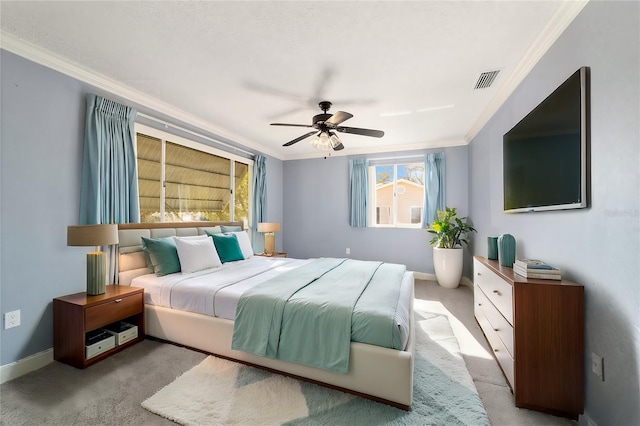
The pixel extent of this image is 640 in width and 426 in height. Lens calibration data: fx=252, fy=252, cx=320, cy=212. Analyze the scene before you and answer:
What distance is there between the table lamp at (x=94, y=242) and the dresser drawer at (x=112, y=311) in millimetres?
191

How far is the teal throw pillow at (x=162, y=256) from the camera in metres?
2.69

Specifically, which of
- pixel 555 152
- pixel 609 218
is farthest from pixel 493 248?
pixel 609 218

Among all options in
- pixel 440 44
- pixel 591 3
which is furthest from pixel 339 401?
pixel 591 3

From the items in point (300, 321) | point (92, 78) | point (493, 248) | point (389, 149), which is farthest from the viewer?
point (389, 149)

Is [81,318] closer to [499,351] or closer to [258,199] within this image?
[258,199]

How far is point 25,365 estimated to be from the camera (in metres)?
1.97

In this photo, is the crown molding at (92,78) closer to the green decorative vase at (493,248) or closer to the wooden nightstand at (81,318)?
the wooden nightstand at (81,318)

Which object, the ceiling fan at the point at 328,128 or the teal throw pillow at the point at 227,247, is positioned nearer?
the ceiling fan at the point at 328,128

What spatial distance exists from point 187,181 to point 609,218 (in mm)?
4184

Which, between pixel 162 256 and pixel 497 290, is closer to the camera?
pixel 497 290

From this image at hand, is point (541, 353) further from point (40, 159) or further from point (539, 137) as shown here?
point (40, 159)

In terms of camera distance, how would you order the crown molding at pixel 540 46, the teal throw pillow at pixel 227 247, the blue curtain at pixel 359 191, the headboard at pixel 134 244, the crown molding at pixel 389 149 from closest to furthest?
the crown molding at pixel 540 46
the headboard at pixel 134 244
the teal throw pillow at pixel 227 247
the crown molding at pixel 389 149
the blue curtain at pixel 359 191

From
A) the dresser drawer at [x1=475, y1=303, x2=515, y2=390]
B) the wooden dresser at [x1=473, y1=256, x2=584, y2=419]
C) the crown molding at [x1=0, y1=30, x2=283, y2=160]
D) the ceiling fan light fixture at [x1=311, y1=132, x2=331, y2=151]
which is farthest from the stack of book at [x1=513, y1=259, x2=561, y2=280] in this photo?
the crown molding at [x1=0, y1=30, x2=283, y2=160]

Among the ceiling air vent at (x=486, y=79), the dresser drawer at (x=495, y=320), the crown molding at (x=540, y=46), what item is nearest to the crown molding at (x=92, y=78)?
the ceiling air vent at (x=486, y=79)
